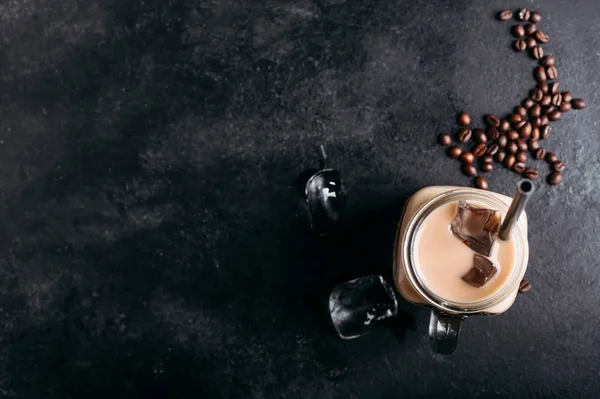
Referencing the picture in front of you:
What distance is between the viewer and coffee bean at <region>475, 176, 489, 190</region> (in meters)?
1.32

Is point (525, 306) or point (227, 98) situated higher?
point (227, 98)

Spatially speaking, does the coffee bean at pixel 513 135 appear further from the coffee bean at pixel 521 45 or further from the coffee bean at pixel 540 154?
the coffee bean at pixel 521 45

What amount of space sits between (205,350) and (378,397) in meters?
0.31

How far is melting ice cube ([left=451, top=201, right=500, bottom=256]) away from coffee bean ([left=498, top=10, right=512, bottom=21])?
0.41m

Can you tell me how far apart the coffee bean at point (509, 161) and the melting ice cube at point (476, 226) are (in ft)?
0.79

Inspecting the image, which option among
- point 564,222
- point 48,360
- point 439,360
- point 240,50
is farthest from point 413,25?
point 48,360

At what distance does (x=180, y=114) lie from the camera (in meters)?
1.38

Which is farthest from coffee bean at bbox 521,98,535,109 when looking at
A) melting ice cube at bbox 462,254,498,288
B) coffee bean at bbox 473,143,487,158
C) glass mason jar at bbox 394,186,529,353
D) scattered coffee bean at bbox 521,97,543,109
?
melting ice cube at bbox 462,254,498,288

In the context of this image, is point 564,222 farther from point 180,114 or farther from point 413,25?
point 180,114

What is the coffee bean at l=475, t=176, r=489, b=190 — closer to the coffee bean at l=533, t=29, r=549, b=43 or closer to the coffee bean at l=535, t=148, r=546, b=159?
the coffee bean at l=535, t=148, r=546, b=159

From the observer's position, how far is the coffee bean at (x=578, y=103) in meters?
1.33

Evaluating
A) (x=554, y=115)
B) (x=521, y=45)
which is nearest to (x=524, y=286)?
(x=554, y=115)

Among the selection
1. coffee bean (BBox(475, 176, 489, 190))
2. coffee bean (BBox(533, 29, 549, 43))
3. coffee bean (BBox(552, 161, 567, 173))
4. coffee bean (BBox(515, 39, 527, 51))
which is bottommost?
coffee bean (BBox(475, 176, 489, 190))

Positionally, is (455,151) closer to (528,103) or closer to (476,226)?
(528,103)
